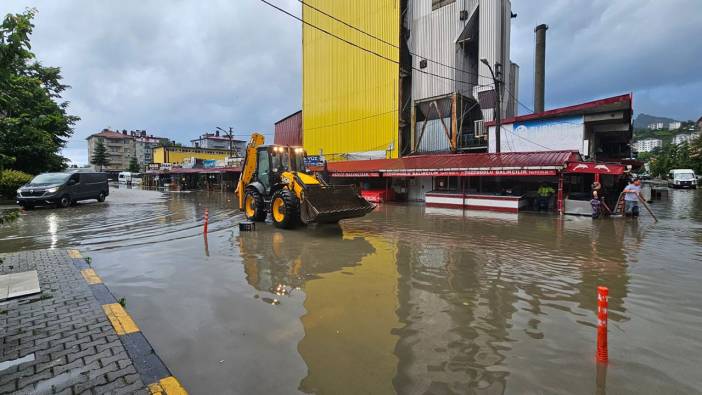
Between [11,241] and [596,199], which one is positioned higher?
[596,199]

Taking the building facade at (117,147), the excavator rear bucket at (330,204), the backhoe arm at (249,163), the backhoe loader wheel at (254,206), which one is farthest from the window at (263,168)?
the building facade at (117,147)

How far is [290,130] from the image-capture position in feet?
128

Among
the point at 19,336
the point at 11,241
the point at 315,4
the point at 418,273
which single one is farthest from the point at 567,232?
the point at 315,4

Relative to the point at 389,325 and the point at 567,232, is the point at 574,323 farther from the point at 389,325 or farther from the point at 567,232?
the point at 567,232

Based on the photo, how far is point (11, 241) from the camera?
28.8ft

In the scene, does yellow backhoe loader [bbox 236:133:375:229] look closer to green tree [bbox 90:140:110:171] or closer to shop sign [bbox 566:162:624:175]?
shop sign [bbox 566:162:624:175]

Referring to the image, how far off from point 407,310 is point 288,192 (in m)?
6.79

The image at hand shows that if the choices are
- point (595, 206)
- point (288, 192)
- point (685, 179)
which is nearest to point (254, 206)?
point (288, 192)

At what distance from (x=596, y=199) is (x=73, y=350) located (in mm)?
16440

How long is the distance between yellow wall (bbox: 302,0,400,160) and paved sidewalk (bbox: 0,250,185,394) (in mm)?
23694

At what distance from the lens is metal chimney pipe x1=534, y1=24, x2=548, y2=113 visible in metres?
26.8

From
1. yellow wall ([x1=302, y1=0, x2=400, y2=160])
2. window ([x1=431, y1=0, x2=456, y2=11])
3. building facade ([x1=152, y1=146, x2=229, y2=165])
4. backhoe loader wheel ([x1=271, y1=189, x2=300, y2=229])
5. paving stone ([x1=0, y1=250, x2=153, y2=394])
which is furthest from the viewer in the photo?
building facade ([x1=152, y1=146, x2=229, y2=165])

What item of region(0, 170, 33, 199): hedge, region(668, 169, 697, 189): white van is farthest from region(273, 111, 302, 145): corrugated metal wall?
region(668, 169, 697, 189): white van

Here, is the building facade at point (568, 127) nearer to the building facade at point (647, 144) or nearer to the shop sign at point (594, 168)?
the shop sign at point (594, 168)
